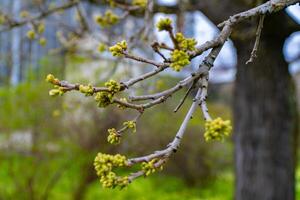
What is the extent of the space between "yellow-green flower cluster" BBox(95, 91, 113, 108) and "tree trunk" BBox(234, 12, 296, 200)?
273 cm

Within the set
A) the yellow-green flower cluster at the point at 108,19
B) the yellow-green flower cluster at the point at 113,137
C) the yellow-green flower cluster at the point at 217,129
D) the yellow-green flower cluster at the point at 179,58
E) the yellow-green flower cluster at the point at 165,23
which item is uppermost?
the yellow-green flower cluster at the point at 108,19

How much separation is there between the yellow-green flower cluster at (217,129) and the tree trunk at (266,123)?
9.30 feet

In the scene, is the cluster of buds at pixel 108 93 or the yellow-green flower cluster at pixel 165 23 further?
the cluster of buds at pixel 108 93

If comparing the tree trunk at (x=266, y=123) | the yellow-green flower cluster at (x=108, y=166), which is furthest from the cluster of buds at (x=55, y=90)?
the tree trunk at (x=266, y=123)

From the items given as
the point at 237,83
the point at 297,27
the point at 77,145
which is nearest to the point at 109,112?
the point at 77,145

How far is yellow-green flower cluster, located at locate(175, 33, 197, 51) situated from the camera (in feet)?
4.01

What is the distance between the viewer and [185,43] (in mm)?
1247

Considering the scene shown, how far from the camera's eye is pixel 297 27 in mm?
3715

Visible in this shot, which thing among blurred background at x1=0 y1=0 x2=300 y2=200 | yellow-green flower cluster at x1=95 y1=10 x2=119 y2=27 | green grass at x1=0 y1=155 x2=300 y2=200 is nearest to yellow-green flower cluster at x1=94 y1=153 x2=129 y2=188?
yellow-green flower cluster at x1=95 y1=10 x2=119 y2=27

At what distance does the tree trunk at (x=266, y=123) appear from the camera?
12.9 feet

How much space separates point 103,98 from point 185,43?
27cm

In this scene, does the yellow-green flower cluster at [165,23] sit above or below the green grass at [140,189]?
below

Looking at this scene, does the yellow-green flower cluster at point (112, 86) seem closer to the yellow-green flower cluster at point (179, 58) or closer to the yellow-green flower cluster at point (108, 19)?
the yellow-green flower cluster at point (179, 58)

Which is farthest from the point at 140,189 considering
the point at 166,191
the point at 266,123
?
the point at 266,123
